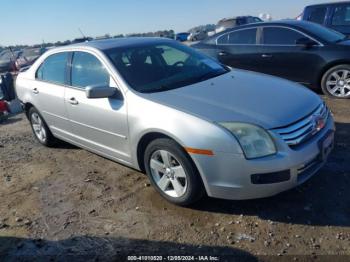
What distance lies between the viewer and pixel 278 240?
295cm

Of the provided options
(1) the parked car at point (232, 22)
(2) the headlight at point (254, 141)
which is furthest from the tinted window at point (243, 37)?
(1) the parked car at point (232, 22)

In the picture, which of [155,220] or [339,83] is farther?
[339,83]

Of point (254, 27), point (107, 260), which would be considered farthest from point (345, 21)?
point (107, 260)

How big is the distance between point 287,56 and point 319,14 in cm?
346

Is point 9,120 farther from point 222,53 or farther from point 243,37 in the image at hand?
point 243,37

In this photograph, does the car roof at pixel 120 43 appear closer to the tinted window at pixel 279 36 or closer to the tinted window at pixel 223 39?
the tinted window at pixel 279 36

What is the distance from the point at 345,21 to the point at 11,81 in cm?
874

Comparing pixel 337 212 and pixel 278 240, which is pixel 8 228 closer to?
pixel 278 240

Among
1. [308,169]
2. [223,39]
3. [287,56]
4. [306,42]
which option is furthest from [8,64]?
[308,169]

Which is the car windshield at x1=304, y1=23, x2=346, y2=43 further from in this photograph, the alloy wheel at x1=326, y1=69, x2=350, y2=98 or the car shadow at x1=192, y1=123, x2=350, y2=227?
the car shadow at x1=192, y1=123, x2=350, y2=227

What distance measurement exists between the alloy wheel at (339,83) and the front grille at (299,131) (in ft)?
11.6

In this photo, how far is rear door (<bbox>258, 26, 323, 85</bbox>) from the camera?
6.79 m

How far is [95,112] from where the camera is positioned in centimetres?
406

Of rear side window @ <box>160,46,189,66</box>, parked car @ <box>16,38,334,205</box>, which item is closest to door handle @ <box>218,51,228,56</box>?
parked car @ <box>16,38,334,205</box>
